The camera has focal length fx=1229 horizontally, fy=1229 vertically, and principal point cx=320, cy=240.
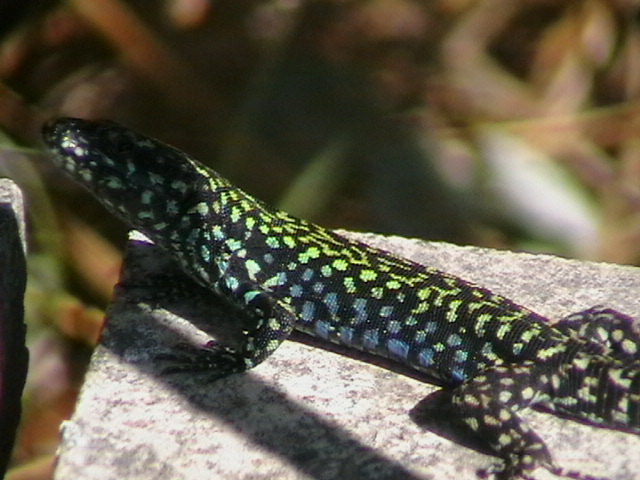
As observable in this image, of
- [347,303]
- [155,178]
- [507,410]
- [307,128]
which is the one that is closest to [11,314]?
[155,178]

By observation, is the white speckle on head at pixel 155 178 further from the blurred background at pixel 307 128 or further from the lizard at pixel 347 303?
the blurred background at pixel 307 128

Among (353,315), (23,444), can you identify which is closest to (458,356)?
(353,315)

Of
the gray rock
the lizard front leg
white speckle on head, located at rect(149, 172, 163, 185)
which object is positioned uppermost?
white speckle on head, located at rect(149, 172, 163, 185)

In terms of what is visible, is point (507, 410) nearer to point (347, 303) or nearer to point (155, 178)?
point (347, 303)

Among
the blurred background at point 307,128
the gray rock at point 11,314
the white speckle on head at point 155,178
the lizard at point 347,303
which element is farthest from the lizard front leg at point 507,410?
the blurred background at point 307,128

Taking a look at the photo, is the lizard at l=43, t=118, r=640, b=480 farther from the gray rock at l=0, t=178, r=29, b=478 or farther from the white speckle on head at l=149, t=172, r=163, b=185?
the gray rock at l=0, t=178, r=29, b=478

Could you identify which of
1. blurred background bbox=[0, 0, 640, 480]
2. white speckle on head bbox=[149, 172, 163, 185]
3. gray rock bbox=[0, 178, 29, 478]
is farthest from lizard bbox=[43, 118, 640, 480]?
blurred background bbox=[0, 0, 640, 480]
